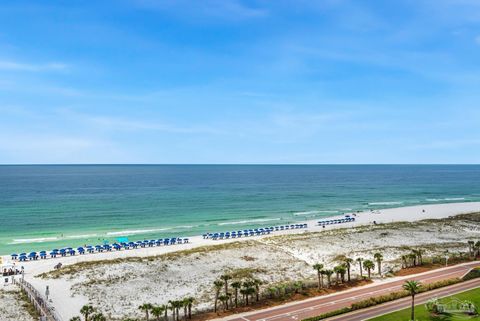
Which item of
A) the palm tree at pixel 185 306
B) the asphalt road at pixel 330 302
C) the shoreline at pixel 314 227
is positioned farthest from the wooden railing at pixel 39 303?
the asphalt road at pixel 330 302

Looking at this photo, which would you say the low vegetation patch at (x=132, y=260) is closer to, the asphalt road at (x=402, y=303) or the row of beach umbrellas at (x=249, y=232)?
the row of beach umbrellas at (x=249, y=232)

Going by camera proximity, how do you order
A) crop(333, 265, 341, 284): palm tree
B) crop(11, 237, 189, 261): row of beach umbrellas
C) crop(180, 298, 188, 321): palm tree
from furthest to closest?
1. crop(11, 237, 189, 261): row of beach umbrellas
2. crop(333, 265, 341, 284): palm tree
3. crop(180, 298, 188, 321): palm tree

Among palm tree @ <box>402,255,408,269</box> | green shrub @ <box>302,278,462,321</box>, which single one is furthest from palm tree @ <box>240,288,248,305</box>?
palm tree @ <box>402,255,408,269</box>

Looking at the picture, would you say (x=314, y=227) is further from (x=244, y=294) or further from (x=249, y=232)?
(x=244, y=294)

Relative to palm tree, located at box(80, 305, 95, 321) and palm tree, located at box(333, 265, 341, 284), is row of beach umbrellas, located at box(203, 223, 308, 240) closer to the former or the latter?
palm tree, located at box(333, 265, 341, 284)

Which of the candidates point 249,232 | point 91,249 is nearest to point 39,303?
point 91,249

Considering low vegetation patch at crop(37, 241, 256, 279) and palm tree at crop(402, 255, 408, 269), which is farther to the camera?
palm tree at crop(402, 255, 408, 269)
